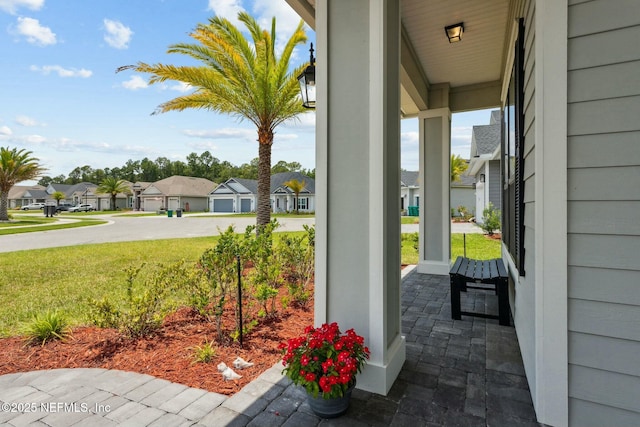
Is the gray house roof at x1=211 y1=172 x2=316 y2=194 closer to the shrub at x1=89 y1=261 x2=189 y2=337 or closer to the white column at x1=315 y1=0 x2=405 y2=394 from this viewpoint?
the shrub at x1=89 y1=261 x2=189 y2=337

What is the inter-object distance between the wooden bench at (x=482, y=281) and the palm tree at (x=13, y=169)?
83.1ft

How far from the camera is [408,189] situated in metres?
26.9

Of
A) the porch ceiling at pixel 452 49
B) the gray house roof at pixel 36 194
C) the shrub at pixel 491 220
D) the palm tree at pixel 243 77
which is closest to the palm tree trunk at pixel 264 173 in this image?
the palm tree at pixel 243 77

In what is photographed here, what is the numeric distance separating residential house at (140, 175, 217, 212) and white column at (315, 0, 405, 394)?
37161 mm

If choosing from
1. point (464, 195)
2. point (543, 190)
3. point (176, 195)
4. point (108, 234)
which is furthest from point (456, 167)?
point (176, 195)

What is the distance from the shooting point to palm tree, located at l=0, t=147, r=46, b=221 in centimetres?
1859

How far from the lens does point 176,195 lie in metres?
35.5

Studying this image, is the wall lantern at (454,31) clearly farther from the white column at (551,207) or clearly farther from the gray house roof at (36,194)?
the gray house roof at (36,194)

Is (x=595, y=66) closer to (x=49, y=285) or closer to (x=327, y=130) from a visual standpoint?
(x=327, y=130)

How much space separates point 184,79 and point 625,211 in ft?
23.7

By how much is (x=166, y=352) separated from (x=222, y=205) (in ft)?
110

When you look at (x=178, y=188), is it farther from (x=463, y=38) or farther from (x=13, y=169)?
(x=463, y=38)

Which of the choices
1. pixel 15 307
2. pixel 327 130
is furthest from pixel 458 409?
pixel 15 307

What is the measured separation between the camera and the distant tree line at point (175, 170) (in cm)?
4594
